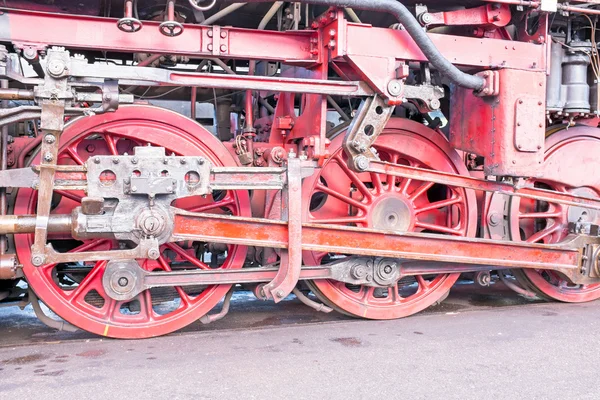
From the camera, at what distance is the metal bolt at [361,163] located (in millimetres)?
3057

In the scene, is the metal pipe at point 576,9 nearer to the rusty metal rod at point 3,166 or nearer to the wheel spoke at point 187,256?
the wheel spoke at point 187,256

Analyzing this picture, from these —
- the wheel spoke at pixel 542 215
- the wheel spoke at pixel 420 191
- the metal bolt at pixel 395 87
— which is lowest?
the wheel spoke at pixel 542 215

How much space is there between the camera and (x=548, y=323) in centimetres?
335

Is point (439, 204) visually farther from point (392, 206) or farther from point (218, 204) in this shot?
point (218, 204)

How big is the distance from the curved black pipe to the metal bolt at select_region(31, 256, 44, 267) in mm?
1504

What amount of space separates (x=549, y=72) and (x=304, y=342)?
2.09 meters

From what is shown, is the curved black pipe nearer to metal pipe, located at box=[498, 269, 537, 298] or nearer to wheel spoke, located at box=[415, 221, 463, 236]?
wheel spoke, located at box=[415, 221, 463, 236]

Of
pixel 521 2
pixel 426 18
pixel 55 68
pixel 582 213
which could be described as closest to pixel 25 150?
pixel 55 68

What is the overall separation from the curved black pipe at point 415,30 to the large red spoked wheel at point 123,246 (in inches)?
30.7

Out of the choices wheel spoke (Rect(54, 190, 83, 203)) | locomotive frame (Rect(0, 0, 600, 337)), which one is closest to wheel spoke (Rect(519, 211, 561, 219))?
locomotive frame (Rect(0, 0, 600, 337))

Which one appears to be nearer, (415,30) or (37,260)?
(37,260)

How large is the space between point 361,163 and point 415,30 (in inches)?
27.9

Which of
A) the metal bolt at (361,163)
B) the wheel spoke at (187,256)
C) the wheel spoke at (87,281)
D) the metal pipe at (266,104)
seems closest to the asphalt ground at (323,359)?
the wheel spoke at (87,281)

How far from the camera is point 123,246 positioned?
3.20m
